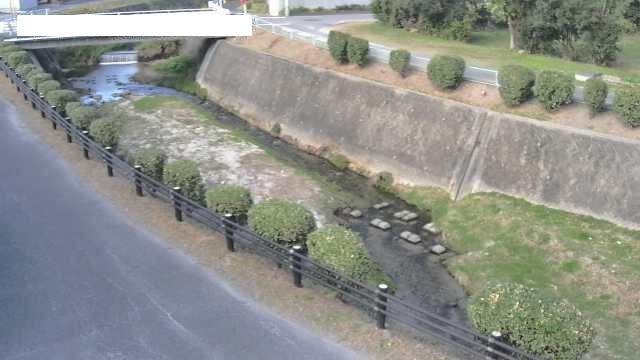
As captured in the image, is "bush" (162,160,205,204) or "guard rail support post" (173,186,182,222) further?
"bush" (162,160,205,204)

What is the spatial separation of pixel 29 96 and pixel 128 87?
1202 centimetres

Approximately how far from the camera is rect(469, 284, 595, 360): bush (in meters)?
9.16

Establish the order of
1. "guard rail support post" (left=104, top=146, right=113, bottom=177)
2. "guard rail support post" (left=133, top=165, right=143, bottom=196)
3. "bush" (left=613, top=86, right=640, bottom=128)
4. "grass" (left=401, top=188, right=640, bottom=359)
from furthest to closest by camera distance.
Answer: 1. "bush" (left=613, top=86, right=640, bottom=128)
2. "guard rail support post" (left=104, top=146, right=113, bottom=177)
3. "guard rail support post" (left=133, top=165, right=143, bottom=196)
4. "grass" (left=401, top=188, right=640, bottom=359)

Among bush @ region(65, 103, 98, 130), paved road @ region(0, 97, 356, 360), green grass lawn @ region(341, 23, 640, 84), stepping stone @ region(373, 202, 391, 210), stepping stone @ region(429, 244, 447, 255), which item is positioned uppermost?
green grass lawn @ region(341, 23, 640, 84)

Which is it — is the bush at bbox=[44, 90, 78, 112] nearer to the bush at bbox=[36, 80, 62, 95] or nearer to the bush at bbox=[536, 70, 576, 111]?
the bush at bbox=[36, 80, 62, 95]

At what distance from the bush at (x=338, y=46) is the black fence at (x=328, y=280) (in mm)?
13527

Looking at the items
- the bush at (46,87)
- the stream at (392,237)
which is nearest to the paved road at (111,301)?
the stream at (392,237)

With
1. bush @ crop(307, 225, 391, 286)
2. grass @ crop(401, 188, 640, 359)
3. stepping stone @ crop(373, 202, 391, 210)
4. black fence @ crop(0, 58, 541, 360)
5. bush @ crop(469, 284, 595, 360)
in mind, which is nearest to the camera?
bush @ crop(469, 284, 595, 360)

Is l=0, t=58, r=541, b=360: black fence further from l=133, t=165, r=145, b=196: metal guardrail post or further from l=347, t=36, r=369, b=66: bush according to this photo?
l=347, t=36, r=369, b=66: bush

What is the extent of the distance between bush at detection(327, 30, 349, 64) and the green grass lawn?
437 cm

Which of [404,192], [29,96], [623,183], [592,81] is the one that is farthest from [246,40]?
[623,183]

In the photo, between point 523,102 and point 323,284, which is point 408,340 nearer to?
point 323,284

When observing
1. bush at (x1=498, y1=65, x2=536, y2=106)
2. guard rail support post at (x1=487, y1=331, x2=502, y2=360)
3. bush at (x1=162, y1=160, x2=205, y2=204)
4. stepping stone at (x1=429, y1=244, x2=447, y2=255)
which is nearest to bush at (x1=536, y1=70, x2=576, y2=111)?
bush at (x1=498, y1=65, x2=536, y2=106)
